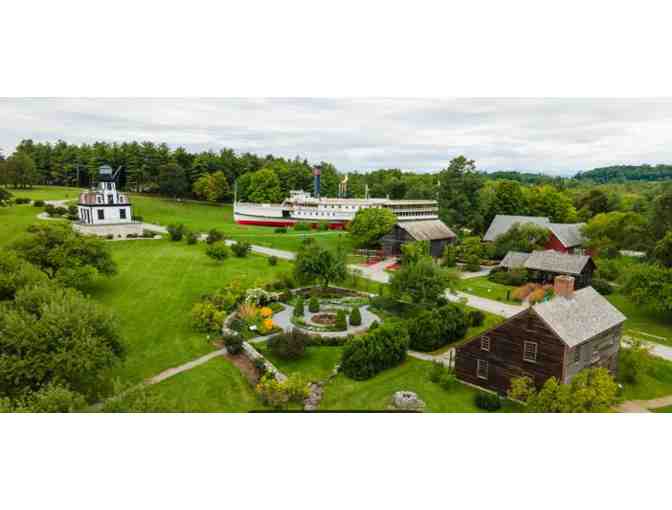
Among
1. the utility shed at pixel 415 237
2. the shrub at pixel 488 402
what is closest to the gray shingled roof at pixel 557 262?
the utility shed at pixel 415 237

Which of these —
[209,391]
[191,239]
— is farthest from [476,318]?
[191,239]

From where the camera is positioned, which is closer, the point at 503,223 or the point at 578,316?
the point at 578,316

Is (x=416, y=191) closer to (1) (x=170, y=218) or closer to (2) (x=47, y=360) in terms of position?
(1) (x=170, y=218)

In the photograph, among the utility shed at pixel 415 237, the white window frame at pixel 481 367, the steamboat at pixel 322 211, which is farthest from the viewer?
the steamboat at pixel 322 211

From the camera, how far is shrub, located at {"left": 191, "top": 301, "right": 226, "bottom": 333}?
2091cm

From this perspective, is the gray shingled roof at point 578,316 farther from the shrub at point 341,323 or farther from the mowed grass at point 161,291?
the mowed grass at point 161,291

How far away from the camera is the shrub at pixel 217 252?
88.0ft

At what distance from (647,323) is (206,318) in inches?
988

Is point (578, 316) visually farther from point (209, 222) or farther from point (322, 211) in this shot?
point (322, 211)

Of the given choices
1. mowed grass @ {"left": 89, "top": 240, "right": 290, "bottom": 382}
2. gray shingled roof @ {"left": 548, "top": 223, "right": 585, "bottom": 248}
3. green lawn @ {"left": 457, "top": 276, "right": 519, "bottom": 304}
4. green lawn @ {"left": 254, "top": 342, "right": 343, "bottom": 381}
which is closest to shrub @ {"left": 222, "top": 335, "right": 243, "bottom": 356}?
green lawn @ {"left": 254, "top": 342, "right": 343, "bottom": 381}

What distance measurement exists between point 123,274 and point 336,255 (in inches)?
504

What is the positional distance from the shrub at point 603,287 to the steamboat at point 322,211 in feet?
67.3

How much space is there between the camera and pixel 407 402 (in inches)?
620

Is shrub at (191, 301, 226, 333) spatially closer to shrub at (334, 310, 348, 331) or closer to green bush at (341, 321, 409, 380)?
shrub at (334, 310, 348, 331)
